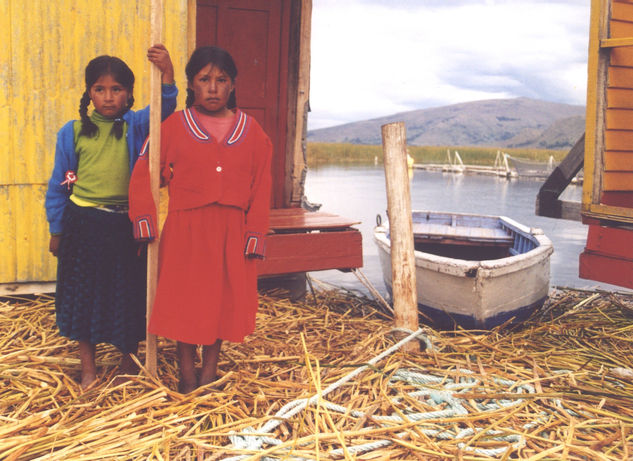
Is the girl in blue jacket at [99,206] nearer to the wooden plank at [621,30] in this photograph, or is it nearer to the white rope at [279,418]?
the white rope at [279,418]

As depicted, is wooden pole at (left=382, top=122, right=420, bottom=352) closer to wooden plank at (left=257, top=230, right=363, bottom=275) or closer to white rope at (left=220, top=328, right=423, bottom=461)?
white rope at (left=220, top=328, right=423, bottom=461)

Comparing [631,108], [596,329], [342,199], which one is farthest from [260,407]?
[342,199]

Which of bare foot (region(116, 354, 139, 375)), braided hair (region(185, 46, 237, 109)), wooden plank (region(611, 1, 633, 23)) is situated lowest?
bare foot (region(116, 354, 139, 375))

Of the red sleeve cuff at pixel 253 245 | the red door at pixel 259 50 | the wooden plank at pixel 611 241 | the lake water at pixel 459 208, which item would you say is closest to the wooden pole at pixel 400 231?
the red sleeve cuff at pixel 253 245

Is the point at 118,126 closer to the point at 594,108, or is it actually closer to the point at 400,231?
the point at 400,231

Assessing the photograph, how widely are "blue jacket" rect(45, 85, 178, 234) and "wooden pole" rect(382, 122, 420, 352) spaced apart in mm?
1791

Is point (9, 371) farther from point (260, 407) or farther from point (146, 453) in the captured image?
point (260, 407)

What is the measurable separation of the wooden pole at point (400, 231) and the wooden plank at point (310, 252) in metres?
0.96

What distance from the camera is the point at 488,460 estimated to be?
2.64 metres

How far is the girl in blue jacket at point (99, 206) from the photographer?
119 inches

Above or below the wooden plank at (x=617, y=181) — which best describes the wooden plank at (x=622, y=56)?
above

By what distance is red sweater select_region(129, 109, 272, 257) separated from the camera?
2.92 metres

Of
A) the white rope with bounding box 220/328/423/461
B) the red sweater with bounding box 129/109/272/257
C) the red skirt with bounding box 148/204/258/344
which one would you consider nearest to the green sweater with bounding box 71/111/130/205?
the red sweater with bounding box 129/109/272/257

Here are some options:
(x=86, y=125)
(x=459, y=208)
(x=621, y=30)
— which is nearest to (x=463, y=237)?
(x=621, y=30)
